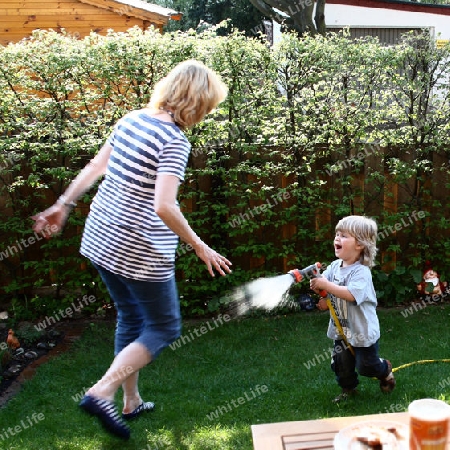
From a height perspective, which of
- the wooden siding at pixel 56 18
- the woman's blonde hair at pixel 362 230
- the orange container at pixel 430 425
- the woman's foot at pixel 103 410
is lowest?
the woman's foot at pixel 103 410

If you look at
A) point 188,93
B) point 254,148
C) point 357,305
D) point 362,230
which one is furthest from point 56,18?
point 357,305

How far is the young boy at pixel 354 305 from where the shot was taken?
3.21 meters

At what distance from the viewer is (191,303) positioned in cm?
523

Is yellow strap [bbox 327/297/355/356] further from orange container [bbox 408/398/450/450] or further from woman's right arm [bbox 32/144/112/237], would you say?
orange container [bbox 408/398/450/450]

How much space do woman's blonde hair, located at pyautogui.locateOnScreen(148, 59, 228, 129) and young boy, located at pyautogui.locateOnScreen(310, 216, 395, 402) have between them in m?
1.06

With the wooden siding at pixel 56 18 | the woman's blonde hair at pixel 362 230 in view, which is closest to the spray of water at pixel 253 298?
the woman's blonde hair at pixel 362 230

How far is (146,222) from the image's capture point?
8.78 feet

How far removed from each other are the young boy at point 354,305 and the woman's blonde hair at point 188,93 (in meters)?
1.06

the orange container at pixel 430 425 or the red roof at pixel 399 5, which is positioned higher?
the red roof at pixel 399 5

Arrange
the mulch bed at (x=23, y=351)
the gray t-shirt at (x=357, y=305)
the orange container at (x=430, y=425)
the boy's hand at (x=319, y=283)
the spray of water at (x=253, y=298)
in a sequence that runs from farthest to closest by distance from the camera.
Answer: the spray of water at (x=253, y=298) < the mulch bed at (x=23, y=351) < the gray t-shirt at (x=357, y=305) < the boy's hand at (x=319, y=283) < the orange container at (x=430, y=425)

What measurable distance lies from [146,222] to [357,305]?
53.5 inches

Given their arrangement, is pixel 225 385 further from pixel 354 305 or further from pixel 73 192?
pixel 73 192

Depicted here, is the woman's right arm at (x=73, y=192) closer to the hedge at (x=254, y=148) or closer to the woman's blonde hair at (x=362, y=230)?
the woman's blonde hair at (x=362, y=230)

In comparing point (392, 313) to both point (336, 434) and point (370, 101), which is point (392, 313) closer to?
point (370, 101)
